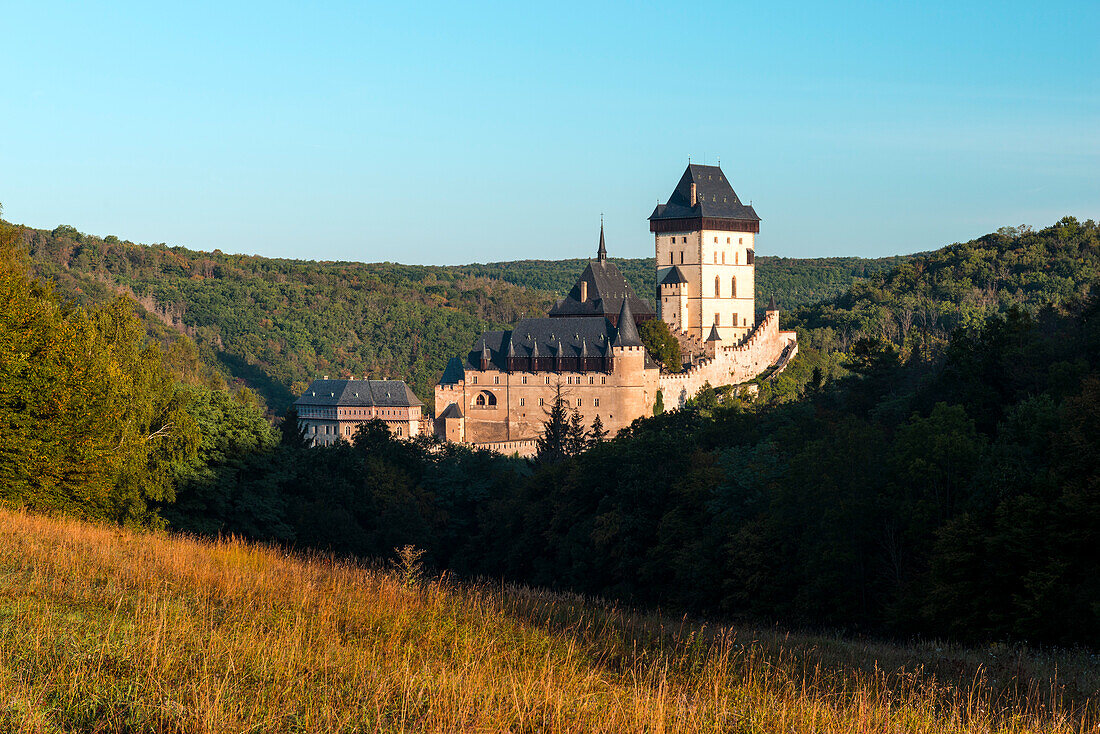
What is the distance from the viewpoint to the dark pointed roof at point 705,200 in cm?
9400

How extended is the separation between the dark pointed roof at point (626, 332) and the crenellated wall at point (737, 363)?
11.7 feet

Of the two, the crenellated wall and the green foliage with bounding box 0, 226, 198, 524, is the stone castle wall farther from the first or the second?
the green foliage with bounding box 0, 226, 198, 524

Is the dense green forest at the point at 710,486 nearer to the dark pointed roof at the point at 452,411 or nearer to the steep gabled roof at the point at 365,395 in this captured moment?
the dark pointed roof at the point at 452,411

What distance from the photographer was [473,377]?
82625 mm

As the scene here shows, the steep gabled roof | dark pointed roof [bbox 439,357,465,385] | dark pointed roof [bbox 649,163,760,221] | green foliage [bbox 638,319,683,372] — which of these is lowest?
the steep gabled roof

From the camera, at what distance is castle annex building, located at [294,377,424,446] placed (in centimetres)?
9469

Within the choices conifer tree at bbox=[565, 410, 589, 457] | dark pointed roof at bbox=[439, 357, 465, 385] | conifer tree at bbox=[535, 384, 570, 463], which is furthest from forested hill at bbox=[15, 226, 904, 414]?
conifer tree at bbox=[535, 384, 570, 463]

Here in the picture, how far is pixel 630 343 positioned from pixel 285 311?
100 metres

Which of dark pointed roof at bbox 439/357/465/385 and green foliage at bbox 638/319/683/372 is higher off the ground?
green foliage at bbox 638/319/683/372

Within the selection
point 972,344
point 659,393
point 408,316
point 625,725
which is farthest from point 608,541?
point 408,316

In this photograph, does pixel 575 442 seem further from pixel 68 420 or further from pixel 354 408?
pixel 68 420

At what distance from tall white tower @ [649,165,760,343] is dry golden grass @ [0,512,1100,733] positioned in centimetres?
7914

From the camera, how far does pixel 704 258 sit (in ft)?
305

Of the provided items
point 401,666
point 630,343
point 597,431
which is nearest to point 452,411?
point 630,343
